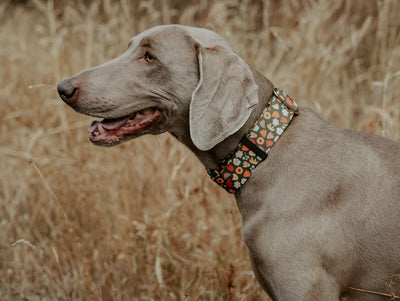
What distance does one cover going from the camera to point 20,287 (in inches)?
125

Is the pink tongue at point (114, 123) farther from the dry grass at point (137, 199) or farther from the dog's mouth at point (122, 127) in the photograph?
the dry grass at point (137, 199)

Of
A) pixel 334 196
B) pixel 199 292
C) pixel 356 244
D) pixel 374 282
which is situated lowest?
pixel 199 292

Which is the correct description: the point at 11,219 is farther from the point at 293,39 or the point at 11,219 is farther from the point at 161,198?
the point at 293,39

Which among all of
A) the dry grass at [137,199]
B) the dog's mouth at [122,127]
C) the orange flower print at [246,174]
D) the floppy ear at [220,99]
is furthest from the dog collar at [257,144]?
the dry grass at [137,199]

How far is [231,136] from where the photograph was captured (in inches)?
89.5

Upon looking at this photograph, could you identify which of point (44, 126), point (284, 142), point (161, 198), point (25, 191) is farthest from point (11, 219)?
point (284, 142)

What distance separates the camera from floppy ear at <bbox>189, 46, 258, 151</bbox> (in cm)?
215

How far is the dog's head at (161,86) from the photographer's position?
2201 mm

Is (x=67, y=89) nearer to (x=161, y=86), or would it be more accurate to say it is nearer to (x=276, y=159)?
(x=161, y=86)

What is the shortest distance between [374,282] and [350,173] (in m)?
0.47

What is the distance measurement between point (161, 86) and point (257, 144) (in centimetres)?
53

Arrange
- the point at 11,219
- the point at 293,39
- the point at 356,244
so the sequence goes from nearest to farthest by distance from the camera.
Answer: the point at 356,244 → the point at 11,219 → the point at 293,39

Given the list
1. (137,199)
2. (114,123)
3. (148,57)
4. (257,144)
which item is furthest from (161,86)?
(137,199)

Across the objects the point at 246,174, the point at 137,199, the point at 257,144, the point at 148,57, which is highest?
the point at 148,57
